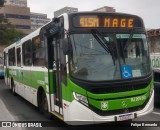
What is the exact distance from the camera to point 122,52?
25.8 feet

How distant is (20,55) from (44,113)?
15.1 feet

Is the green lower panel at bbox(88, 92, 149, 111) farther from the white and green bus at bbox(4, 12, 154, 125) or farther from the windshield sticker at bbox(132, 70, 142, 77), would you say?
the windshield sticker at bbox(132, 70, 142, 77)

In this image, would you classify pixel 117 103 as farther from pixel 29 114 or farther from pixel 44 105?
pixel 29 114

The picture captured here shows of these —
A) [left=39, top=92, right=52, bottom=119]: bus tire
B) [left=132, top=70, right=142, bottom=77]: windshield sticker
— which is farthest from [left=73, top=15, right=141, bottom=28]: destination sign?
[left=39, top=92, right=52, bottom=119]: bus tire

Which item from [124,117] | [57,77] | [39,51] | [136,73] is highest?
[39,51]

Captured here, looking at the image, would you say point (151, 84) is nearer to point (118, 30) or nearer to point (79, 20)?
point (118, 30)

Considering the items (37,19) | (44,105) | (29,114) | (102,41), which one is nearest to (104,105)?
(102,41)

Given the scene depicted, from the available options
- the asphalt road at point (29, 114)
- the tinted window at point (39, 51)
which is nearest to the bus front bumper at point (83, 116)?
the asphalt road at point (29, 114)

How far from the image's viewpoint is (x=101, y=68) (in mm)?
7594

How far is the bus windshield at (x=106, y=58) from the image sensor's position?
24.8 feet

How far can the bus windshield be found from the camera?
756cm

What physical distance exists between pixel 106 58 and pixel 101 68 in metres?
0.29

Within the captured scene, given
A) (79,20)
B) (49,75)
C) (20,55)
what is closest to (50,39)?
(49,75)

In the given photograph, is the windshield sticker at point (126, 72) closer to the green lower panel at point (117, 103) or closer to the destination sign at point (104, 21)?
the green lower panel at point (117, 103)
